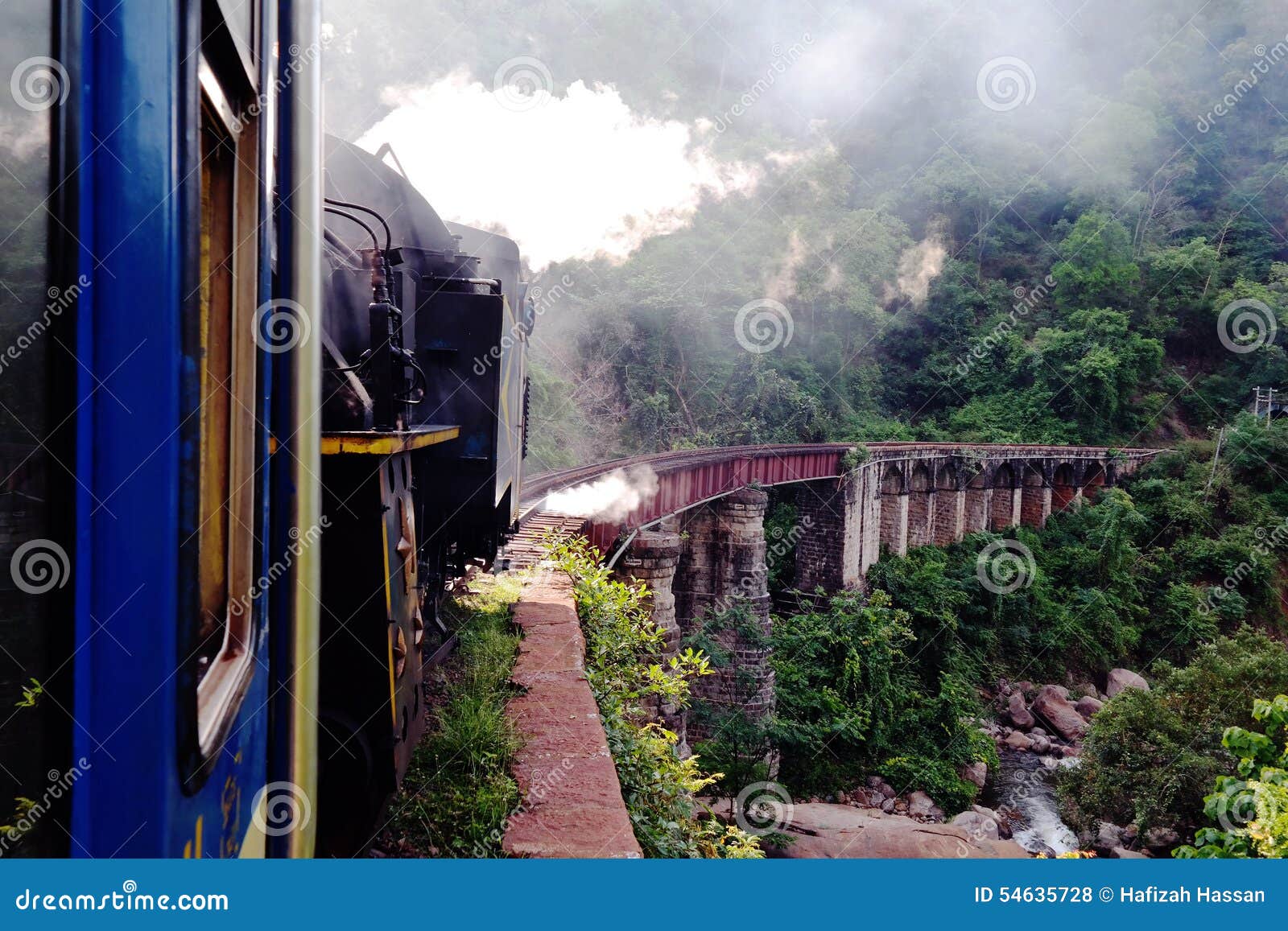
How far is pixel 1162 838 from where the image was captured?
→ 42.8ft

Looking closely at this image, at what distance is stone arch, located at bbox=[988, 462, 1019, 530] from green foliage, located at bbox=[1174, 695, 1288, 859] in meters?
28.1

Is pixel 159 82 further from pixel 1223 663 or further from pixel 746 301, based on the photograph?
pixel 746 301

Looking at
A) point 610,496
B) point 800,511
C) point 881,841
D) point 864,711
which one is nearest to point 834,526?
point 800,511

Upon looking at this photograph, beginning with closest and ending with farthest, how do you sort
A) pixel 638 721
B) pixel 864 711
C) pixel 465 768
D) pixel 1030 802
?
pixel 465 768
pixel 638 721
pixel 1030 802
pixel 864 711

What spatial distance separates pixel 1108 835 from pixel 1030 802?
2.78 metres

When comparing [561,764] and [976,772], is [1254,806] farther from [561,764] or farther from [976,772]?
[976,772]

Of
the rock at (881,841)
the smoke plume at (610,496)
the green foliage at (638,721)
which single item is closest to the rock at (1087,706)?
the rock at (881,841)

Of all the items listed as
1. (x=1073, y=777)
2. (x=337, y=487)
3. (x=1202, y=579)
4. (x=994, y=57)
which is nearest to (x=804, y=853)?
(x=1073, y=777)

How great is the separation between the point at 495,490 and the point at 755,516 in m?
13.1

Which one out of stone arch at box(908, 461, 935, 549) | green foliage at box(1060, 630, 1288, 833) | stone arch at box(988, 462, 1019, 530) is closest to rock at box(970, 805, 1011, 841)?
green foliage at box(1060, 630, 1288, 833)

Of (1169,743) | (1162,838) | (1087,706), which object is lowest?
(1087,706)

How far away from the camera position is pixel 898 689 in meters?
19.0

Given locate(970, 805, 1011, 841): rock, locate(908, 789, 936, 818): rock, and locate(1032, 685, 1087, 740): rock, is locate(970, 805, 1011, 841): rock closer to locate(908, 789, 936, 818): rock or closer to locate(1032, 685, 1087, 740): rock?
locate(908, 789, 936, 818): rock

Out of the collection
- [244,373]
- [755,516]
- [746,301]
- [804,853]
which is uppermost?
[746,301]
